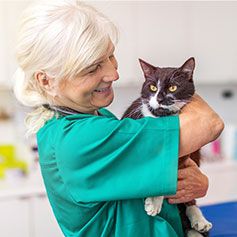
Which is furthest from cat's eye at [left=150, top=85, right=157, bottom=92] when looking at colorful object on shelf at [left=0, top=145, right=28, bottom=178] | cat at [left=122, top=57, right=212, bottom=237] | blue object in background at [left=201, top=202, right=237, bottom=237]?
colorful object on shelf at [left=0, top=145, right=28, bottom=178]

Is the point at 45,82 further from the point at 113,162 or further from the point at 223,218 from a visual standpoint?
the point at 223,218

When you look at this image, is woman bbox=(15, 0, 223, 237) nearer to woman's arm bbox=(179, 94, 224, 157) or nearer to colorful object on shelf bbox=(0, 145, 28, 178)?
woman's arm bbox=(179, 94, 224, 157)

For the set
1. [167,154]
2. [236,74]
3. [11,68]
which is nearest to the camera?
[167,154]

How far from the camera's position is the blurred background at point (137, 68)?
8.16 feet

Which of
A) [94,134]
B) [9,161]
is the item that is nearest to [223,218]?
[94,134]

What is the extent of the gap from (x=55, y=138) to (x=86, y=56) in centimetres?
19

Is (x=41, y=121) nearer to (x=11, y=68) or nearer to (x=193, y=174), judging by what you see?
(x=193, y=174)

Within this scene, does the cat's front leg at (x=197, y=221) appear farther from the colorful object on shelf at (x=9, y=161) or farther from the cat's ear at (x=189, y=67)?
the colorful object on shelf at (x=9, y=161)

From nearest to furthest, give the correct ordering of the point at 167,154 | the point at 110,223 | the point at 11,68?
the point at 167,154
the point at 110,223
the point at 11,68

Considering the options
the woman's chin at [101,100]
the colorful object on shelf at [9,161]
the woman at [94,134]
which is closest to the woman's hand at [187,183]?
the woman at [94,134]

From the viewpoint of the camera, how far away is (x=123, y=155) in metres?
0.88

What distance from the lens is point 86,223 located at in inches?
39.2

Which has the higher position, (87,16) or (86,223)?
(87,16)

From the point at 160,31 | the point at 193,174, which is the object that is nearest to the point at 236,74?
the point at 160,31
